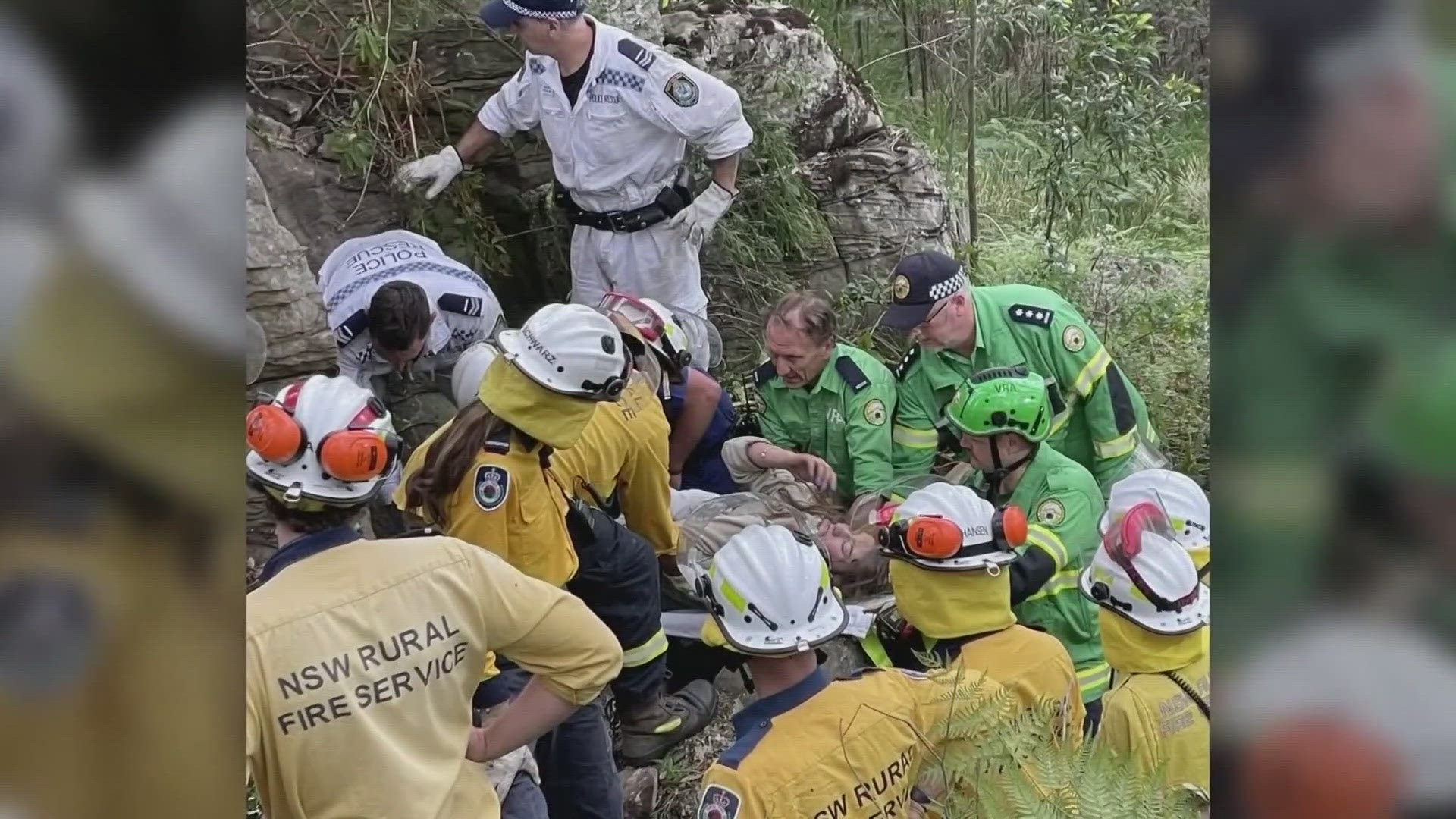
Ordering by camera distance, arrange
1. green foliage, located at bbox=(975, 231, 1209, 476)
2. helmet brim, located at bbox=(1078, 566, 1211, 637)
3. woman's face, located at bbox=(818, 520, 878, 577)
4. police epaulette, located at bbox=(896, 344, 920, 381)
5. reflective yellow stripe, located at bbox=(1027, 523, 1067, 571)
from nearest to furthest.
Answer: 1. helmet brim, located at bbox=(1078, 566, 1211, 637)
2. reflective yellow stripe, located at bbox=(1027, 523, 1067, 571)
3. woman's face, located at bbox=(818, 520, 878, 577)
4. police epaulette, located at bbox=(896, 344, 920, 381)
5. green foliage, located at bbox=(975, 231, 1209, 476)

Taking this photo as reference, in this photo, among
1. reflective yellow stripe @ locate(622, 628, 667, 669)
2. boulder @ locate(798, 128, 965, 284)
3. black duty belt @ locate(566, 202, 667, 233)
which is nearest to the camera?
reflective yellow stripe @ locate(622, 628, 667, 669)

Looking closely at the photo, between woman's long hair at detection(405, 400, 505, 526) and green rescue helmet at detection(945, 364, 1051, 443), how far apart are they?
1.42 meters

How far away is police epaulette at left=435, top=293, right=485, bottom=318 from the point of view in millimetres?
5066

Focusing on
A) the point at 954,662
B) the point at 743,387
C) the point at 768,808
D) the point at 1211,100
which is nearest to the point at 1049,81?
the point at 743,387

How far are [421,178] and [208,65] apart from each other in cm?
535

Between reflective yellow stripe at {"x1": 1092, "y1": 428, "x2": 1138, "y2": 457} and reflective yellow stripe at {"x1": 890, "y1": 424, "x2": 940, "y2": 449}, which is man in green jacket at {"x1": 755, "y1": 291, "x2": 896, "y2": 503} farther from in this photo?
reflective yellow stripe at {"x1": 1092, "y1": 428, "x2": 1138, "y2": 457}

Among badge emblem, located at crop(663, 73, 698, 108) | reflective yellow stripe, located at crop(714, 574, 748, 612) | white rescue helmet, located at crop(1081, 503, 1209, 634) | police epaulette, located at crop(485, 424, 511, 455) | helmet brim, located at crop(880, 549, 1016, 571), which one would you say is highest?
badge emblem, located at crop(663, 73, 698, 108)

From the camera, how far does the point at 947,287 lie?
17.4 ft

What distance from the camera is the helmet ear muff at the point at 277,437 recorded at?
272cm

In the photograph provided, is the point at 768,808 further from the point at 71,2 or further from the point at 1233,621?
the point at 71,2

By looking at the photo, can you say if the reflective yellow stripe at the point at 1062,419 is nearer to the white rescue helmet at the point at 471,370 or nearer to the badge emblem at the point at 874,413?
the badge emblem at the point at 874,413

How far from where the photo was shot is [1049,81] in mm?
9516

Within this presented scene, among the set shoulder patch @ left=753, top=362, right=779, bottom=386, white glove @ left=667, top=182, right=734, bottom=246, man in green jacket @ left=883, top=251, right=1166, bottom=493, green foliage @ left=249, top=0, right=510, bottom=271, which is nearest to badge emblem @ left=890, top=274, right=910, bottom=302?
man in green jacket @ left=883, top=251, right=1166, bottom=493

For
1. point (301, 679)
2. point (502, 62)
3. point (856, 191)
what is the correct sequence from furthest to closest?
point (856, 191) → point (502, 62) → point (301, 679)
